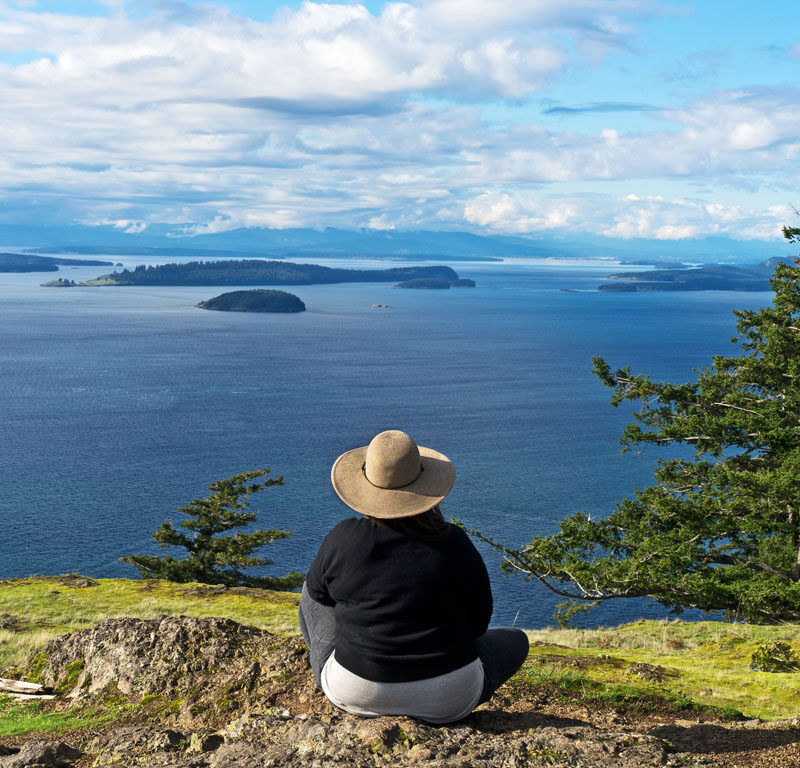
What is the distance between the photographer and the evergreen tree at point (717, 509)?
66.3 ft

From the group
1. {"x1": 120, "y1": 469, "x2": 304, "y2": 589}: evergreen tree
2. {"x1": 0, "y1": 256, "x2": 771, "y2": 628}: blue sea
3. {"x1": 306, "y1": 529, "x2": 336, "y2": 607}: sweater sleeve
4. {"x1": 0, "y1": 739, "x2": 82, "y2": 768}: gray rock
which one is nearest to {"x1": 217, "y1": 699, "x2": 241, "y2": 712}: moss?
{"x1": 0, "y1": 739, "x2": 82, "y2": 768}: gray rock

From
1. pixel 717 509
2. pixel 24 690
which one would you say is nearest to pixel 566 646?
pixel 717 509

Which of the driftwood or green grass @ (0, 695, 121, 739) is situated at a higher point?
green grass @ (0, 695, 121, 739)

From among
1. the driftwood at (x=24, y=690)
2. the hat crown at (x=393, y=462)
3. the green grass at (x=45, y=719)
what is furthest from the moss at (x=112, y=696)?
the hat crown at (x=393, y=462)

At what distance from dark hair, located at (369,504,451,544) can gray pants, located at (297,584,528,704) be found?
1.15 meters

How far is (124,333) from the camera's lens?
7259 inches

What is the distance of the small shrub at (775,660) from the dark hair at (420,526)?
11.3 m

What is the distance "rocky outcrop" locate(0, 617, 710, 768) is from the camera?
6.00 metres

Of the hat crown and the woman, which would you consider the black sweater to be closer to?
the woman

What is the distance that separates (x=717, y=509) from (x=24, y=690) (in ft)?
59.9

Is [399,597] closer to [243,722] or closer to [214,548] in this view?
[243,722]

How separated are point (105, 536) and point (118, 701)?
5705 cm

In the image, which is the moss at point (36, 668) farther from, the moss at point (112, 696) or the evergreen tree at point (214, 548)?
the evergreen tree at point (214, 548)

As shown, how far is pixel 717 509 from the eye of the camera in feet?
71.2
